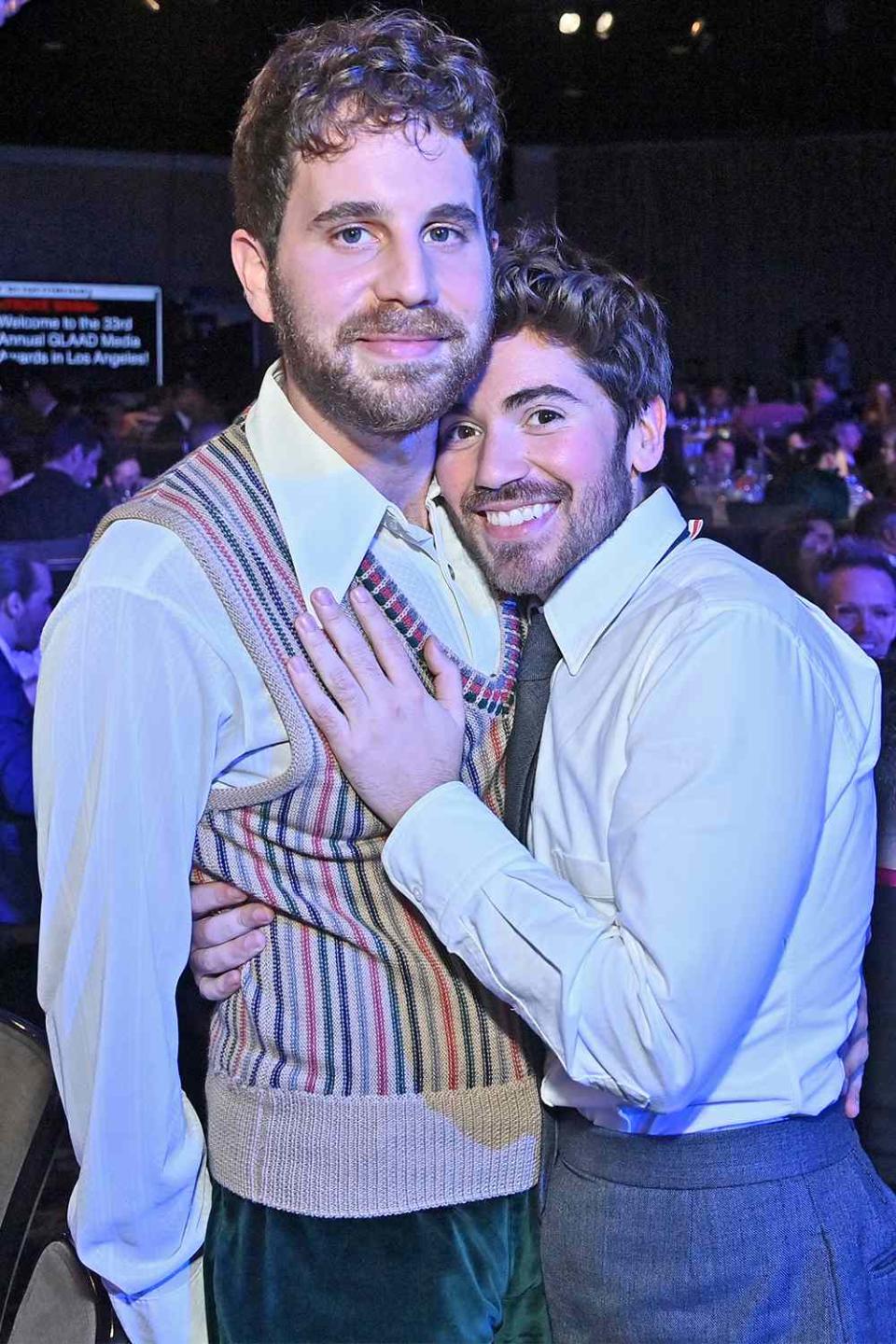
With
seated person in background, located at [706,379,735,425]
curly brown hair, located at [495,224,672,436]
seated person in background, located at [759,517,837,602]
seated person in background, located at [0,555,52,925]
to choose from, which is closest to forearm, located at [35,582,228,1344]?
curly brown hair, located at [495,224,672,436]

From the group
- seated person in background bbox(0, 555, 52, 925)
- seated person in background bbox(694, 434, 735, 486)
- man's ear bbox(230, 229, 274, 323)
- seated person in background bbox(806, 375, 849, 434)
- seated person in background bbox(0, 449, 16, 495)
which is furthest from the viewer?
seated person in background bbox(806, 375, 849, 434)

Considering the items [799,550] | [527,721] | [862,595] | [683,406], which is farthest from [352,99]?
[683,406]

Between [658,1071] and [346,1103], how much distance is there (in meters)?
0.35

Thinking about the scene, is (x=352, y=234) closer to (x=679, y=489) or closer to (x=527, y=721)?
(x=527, y=721)

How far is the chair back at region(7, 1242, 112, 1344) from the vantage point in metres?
1.45

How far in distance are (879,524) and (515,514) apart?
361 centimetres

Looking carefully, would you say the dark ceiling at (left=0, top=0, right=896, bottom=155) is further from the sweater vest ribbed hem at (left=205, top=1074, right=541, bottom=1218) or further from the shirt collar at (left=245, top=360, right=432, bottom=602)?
the sweater vest ribbed hem at (left=205, top=1074, right=541, bottom=1218)

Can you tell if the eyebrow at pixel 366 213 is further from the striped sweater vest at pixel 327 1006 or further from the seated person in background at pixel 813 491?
the seated person in background at pixel 813 491

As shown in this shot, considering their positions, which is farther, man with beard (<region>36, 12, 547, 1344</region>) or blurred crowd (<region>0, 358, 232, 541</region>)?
blurred crowd (<region>0, 358, 232, 541</region>)

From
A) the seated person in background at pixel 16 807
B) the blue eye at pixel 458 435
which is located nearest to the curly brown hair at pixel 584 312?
the blue eye at pixel 458 435

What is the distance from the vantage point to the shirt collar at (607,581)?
4.87 feet

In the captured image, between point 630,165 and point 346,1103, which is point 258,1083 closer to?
point 346,1103

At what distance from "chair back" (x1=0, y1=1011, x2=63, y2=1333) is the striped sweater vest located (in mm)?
361

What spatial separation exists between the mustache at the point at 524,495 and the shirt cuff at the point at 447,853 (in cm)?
37
